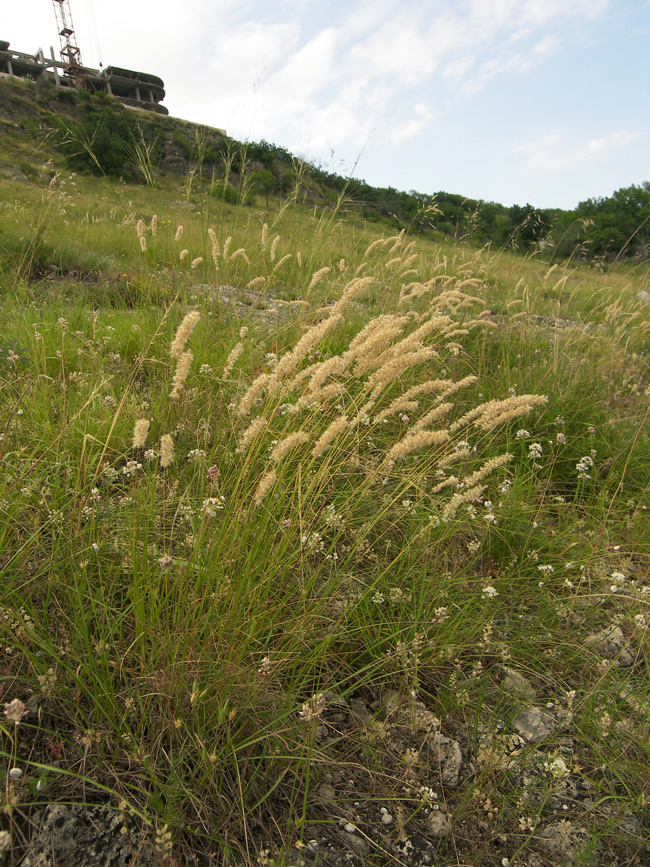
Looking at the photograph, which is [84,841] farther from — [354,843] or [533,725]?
[533,725]

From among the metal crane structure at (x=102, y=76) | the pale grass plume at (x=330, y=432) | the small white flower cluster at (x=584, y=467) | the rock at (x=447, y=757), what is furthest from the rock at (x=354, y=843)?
the metal crane structure at (x=102, y=76)

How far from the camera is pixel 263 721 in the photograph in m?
1.30

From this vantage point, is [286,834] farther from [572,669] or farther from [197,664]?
[572,669]

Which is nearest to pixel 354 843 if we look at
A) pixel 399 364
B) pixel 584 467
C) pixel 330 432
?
pixel 330 432

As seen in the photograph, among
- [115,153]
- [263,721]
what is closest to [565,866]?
[263,721]

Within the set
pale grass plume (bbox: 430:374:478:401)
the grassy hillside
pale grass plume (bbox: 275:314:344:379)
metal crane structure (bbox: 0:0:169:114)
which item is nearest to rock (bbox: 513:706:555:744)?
the grassy hillside

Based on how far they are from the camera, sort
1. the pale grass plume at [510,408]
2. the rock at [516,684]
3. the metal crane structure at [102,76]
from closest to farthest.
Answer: the pale grass plume at [510,408] < the rock at [516,684] < the metal crane structure at [102,76]

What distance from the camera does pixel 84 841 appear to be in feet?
3.43

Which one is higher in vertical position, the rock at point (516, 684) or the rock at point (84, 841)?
the rock at point (84, 841)

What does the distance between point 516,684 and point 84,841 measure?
1410 millimetres

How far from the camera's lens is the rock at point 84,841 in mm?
1006

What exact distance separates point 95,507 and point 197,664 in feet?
2.01

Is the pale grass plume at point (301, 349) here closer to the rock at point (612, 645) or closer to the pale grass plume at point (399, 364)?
the pale grass plume at point (399, 364)

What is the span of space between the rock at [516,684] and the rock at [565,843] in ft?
1.24
